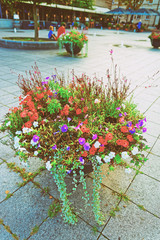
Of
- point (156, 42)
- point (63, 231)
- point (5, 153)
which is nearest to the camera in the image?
point (63, 231)

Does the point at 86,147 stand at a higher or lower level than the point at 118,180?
higher

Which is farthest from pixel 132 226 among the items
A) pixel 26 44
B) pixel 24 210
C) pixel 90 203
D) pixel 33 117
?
pixel 26 44

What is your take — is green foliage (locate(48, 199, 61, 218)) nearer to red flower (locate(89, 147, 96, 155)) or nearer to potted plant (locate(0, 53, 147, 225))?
potted plant (locate(0, 53, 147, 225))

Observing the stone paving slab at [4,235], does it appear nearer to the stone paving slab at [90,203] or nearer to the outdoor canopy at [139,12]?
the stone paving slab at [90,203]

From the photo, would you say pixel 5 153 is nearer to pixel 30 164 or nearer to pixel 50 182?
pixel 30 164

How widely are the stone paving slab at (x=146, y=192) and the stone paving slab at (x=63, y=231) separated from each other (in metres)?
0.78

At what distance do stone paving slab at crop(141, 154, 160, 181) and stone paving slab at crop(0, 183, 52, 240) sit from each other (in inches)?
64.5

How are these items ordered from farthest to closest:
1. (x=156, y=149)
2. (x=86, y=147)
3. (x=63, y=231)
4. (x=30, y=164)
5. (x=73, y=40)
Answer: (x=73, y=40) → (x=156, y=149) → (x=30, y=164) → (x=63, y=231) → (x=86, y=147)

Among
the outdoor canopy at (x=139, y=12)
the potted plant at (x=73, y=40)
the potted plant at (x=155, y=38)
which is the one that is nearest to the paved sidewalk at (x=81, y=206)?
the potted plant at (x=73, y=40)

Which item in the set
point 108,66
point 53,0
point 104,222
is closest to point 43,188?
point 104,222

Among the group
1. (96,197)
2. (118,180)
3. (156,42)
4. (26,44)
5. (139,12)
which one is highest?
(139,12)

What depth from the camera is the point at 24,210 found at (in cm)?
214

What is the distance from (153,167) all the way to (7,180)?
2.39 meters

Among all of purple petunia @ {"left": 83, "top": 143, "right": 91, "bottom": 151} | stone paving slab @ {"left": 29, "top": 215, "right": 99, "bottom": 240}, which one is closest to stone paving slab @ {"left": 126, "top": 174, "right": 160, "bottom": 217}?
stone paving slab @ {"left": 29, "top": 215, "right": 99, "bottom": 240}
